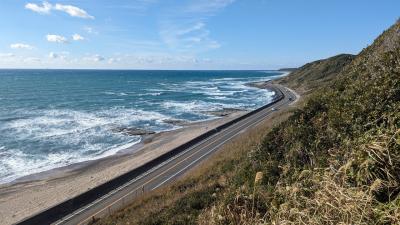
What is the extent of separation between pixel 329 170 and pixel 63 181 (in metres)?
31.7

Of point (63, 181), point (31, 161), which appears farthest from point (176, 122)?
point (63, 181)

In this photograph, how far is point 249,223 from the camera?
6246 millimetres

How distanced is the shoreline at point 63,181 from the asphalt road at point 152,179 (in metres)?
2.99

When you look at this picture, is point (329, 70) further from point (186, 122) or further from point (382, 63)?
point (382, 63)

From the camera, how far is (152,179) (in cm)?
3123

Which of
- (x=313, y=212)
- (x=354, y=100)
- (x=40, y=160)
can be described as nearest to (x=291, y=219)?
(x=313, y=212)

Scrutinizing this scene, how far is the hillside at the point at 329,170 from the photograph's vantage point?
Result: 15.6 feet

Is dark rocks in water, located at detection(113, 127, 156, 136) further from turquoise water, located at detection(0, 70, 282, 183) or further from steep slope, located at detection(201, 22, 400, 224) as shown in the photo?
steep slope, located at detection(201, 22, 400, 224)

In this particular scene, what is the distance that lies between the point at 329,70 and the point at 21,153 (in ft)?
401

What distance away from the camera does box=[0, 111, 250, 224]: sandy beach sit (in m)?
27.3

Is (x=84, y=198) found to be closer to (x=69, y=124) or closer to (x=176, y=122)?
(x=69, y=124)

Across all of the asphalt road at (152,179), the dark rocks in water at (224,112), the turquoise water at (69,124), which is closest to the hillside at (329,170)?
the asphalt road at (152,179)

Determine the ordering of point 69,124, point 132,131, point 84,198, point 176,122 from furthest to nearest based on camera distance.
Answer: point 176,122, point 69,124, point 132,131, point 84,198

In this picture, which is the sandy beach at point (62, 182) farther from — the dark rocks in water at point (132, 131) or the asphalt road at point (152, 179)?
the dark rocks in water at point (132, 131)
